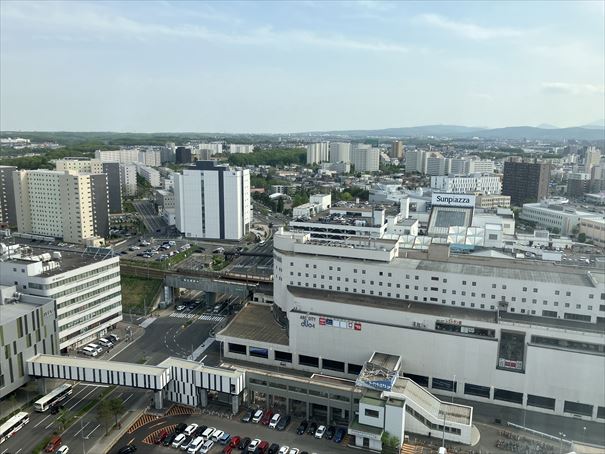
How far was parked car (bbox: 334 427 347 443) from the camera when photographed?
40.4 ft

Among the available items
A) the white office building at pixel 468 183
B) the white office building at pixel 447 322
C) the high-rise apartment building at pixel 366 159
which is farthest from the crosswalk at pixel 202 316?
the high-rise apartment building at pixel 366 159

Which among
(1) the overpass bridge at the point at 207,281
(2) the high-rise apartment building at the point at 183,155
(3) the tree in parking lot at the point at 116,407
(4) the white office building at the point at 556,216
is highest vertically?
(2) the high-rise apartment building at the point at 183,155

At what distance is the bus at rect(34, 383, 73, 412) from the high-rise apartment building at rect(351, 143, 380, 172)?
6781 centimetres

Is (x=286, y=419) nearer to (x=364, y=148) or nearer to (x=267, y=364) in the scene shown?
(x=267, y=364)

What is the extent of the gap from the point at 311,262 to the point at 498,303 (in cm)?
635

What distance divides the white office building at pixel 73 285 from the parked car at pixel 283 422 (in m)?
7.91

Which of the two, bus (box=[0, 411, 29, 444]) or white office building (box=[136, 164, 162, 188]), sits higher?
white office building (box=[136, 164, 162, 188])

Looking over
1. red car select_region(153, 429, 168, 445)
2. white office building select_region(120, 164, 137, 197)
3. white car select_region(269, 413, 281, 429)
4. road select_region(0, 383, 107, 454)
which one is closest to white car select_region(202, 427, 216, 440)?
red car select_region(153, 429, 168, 445)

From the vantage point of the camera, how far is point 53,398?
45.1 feet

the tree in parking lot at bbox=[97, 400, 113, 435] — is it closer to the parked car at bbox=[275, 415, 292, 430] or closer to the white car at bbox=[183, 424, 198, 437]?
the white car at bbox=[183, 424, 198, 437]

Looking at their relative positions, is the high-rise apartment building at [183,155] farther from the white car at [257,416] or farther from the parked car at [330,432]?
the parked car at [330,432]

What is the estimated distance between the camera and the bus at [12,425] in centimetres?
1219

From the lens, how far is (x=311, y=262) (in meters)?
17.2

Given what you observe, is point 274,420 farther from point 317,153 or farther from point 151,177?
point 317,153
